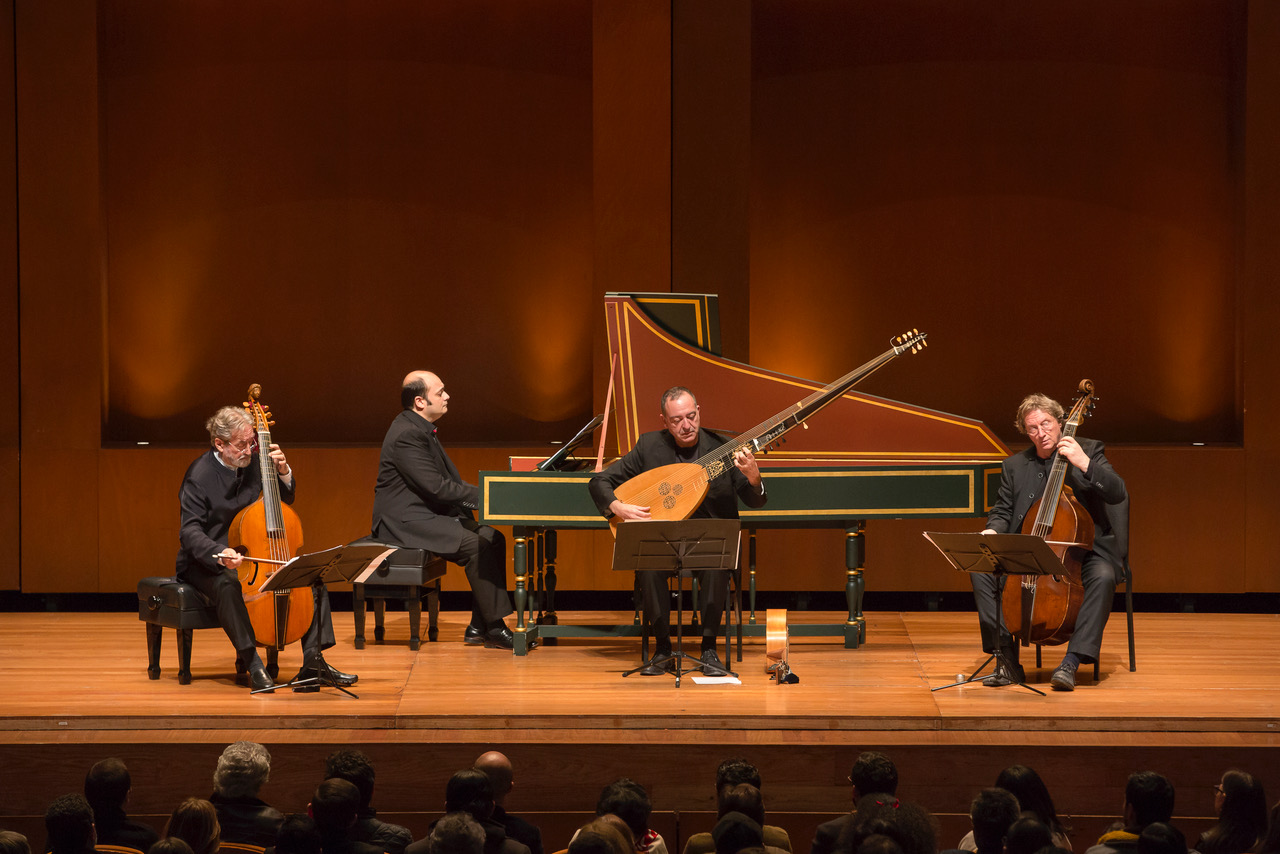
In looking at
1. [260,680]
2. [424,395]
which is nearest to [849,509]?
[424,395]

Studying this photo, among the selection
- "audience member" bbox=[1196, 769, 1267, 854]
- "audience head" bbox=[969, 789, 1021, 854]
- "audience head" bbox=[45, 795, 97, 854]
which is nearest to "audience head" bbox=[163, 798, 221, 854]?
"audience head" bbox=[45, 795, 97, 854]

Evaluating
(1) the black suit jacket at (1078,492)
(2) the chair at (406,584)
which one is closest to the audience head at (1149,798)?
(1) the black suit jacket at (1078,492)

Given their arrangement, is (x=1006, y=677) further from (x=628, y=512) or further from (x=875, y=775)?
(x=875, y=775)

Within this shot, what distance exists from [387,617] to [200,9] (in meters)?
3.85

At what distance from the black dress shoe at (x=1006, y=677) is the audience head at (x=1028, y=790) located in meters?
1.92

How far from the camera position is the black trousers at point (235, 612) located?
18.2 feet

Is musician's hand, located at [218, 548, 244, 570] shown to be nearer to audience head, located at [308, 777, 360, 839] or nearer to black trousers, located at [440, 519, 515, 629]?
black trousers, located at [440, 519, 515, 629]

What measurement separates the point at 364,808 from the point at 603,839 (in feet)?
3.24

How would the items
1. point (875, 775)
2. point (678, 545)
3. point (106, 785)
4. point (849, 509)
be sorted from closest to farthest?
point (106, 785) → point (875, 775) → point (678, 545) → point (849, 509)

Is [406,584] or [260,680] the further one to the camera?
[406,584]

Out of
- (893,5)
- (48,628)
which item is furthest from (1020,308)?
(48,628)

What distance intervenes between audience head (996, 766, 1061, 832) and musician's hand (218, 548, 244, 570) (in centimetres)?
305

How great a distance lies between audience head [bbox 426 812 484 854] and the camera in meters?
3.14

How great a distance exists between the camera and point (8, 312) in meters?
7.89
